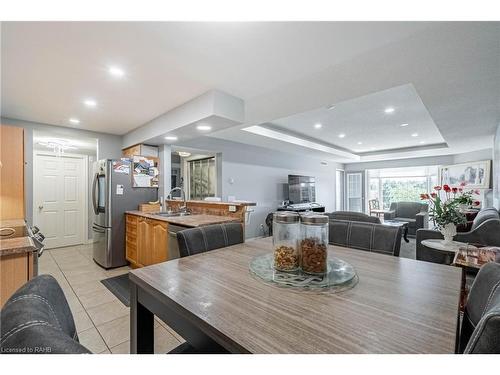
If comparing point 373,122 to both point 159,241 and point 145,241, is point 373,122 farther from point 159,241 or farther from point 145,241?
point 145,241

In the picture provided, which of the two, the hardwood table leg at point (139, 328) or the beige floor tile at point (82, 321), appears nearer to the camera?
the hardwood table leg at point (139, 328)

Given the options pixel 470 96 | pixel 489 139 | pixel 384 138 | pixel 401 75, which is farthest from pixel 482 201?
pixel 401 75

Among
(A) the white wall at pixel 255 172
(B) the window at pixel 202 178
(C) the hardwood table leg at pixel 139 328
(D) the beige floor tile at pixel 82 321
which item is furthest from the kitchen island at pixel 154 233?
(B) the window at pixel 202 178

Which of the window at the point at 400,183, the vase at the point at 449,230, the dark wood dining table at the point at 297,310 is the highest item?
the window at the point at 400,183

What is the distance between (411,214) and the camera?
6.38 meters

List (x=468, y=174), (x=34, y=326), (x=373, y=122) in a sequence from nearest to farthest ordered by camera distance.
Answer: (x=34, y=326) < (x=373, y=122) < (x=468, y=174)

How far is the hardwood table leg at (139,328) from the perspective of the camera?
99cm

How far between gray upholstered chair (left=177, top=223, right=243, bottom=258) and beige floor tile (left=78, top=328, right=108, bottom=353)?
1.08 m

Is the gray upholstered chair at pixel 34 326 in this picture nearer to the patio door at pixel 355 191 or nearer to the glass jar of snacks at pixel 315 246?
the glass jar of snacks at pixel 315 246

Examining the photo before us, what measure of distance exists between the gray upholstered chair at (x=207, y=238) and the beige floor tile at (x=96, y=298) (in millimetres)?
1654

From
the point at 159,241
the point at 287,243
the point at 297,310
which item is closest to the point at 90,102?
the point at 159,241

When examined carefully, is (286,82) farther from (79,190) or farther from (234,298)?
(79,190)

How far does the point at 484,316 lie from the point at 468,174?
7050 mm

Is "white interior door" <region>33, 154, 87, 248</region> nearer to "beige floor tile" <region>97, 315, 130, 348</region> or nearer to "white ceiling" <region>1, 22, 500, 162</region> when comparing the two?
"white ceiling" <region>1, 22, 500, 162</region>
